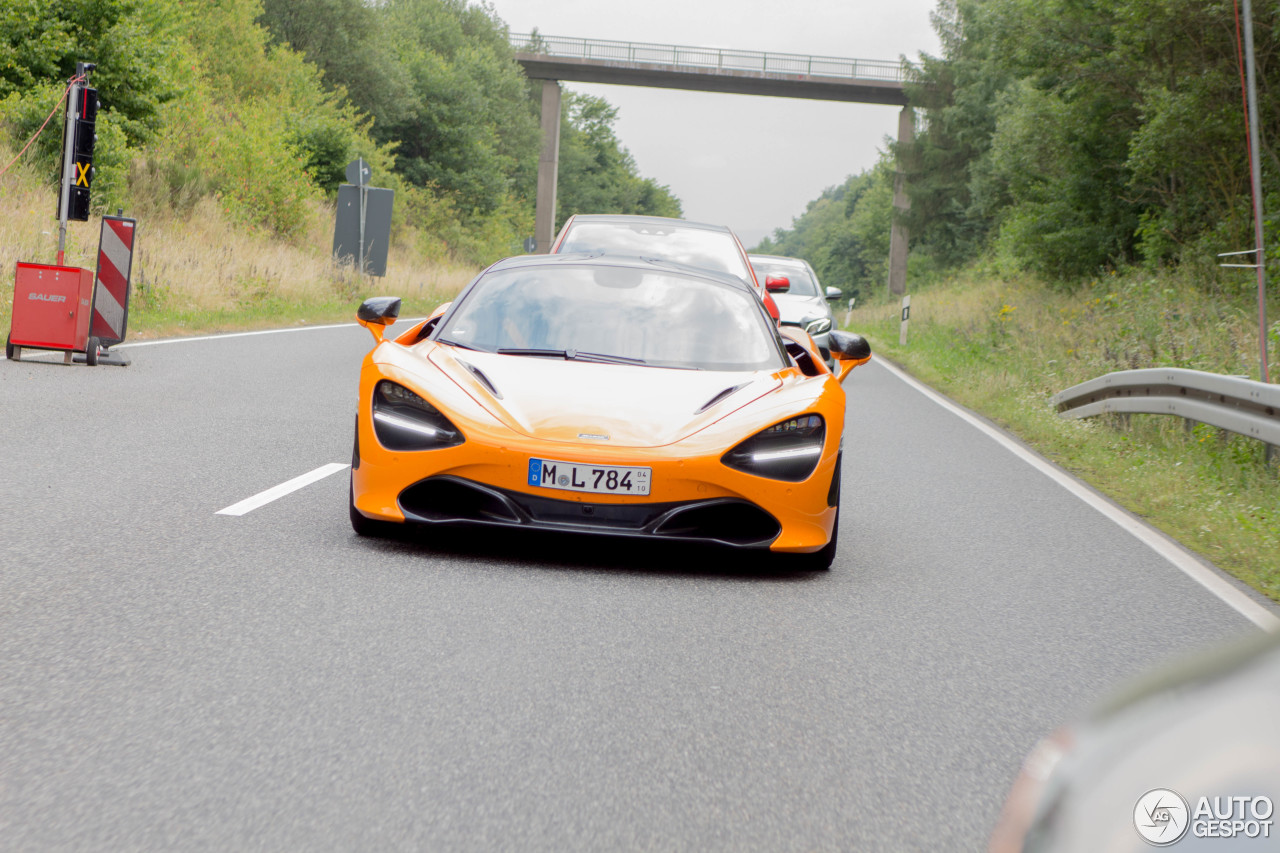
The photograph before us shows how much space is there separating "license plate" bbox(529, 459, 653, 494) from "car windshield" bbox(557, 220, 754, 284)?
5.86m

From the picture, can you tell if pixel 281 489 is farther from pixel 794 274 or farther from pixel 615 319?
pixel 794 274

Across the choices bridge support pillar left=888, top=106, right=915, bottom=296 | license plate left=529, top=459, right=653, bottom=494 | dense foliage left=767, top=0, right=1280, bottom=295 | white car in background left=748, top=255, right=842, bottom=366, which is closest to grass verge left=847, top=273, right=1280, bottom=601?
dense foliage left=767, top=0, right=1280, bottom=295

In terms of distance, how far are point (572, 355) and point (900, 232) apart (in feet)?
172

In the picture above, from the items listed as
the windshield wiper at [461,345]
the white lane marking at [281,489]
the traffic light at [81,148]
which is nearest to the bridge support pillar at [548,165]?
the traffic light at [81,148]

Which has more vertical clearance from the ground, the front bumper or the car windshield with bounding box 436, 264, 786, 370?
the car windshield with bounding box 436, 264, 786, 370

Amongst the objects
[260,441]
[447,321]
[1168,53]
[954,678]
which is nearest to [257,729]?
[954,678]

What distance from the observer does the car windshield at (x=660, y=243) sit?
11367 mm

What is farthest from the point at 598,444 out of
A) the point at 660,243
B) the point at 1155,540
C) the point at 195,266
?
the point at 195,266

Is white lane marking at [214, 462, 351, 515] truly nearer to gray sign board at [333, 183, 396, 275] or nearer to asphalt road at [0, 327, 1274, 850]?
asphalt road at [0, 327, 1274, 850]

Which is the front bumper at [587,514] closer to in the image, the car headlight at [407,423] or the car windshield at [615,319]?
the car headlight at [407,423]

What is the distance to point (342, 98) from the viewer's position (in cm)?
5512

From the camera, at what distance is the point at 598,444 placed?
216 inches

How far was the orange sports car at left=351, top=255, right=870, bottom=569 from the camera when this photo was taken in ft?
18.0

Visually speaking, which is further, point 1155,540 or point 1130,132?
point 1130,132
